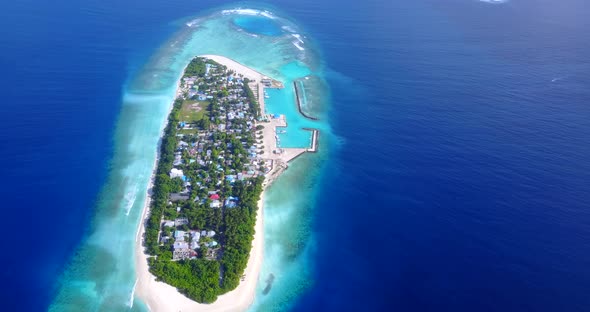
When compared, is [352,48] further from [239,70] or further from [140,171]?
[140,171]

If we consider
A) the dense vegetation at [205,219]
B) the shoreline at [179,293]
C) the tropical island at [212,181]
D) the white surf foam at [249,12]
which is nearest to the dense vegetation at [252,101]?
the tropical island at [212,181]

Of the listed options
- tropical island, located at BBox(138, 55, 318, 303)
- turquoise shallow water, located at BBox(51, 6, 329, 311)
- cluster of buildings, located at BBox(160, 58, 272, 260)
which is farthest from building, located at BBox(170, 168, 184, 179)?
turquoise shallow water, located at BBox(51, 6, 329, 311)

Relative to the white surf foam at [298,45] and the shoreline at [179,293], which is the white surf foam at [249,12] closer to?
the white surf foam at [298,45]

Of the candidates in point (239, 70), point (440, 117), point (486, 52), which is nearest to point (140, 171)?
point (239, 70)

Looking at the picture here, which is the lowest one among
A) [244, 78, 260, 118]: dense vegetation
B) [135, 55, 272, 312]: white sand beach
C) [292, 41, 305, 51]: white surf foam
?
[135, 55, 272, 312]: white sand beach

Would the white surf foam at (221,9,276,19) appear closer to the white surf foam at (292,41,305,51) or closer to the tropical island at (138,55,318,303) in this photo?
the white surf foam at (292,41,305,51)

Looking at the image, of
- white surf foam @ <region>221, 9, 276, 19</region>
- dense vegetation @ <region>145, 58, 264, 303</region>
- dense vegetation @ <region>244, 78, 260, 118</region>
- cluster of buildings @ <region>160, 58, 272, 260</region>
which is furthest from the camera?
white surf foam @ <region>221, 9, 276, 19</region>

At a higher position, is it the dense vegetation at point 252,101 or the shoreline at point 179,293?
the dense vegetation at point 252,101
